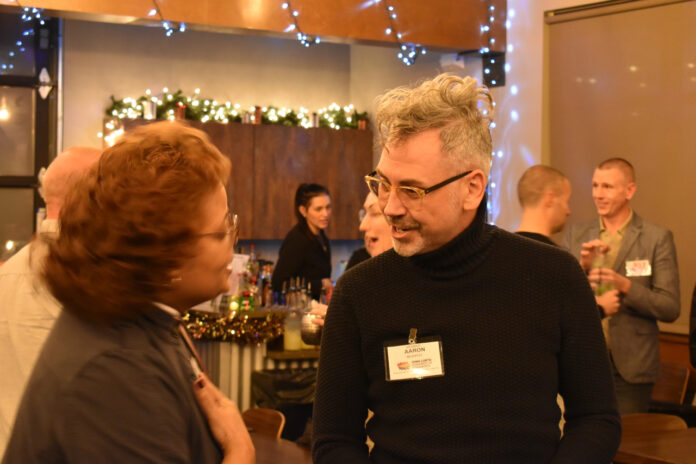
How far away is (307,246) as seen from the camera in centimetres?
623

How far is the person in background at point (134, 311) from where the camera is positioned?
112 cm

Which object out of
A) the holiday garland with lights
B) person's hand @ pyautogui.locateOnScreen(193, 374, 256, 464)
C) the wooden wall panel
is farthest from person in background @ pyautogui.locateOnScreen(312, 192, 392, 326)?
the wooden wall panel

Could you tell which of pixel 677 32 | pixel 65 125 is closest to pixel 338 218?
pixel 65 125

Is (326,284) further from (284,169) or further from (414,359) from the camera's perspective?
(414,359)

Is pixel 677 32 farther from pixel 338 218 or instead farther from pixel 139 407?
pixel 139 407

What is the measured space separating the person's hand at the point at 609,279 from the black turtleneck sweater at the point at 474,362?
2.34 m

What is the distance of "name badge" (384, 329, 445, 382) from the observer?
1776mm

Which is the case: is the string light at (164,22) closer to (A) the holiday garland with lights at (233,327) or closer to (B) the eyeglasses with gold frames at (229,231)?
(A) the holiday garland with lights at (233,327)

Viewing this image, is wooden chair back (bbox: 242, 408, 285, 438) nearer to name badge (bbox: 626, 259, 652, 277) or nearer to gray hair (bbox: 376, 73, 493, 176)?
gray hair (bbox: 376, 73, 493, 176)

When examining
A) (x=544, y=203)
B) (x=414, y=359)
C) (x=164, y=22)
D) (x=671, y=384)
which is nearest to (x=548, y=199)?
(x=544, y=203)

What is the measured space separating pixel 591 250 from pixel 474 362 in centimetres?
264

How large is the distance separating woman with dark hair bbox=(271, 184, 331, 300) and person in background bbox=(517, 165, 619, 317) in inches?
95.4

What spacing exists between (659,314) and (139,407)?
3831 mm

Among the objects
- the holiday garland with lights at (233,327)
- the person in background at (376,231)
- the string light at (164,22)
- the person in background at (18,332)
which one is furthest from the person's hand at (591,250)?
the string light at (164,22)
